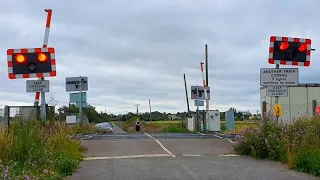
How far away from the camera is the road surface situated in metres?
8.81

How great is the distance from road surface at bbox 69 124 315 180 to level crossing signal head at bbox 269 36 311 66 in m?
3.09

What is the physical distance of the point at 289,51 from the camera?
13.3 metres

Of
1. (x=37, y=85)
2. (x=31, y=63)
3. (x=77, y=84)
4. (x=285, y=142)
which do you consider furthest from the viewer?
(x=77, y=84)

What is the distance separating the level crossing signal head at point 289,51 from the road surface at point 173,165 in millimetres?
3087

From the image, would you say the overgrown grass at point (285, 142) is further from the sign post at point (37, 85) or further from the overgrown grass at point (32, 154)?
the sign post at point (37, 85)

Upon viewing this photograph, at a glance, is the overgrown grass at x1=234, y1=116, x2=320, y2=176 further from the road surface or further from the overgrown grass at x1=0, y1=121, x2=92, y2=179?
the overgrown grass at x1=0, y1=121, x2=92, y2=179

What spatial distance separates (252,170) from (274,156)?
1794mm

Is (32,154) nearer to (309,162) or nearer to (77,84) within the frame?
(309,162)

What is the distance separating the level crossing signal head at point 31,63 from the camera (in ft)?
37.5

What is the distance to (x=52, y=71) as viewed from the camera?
11594 millimetres

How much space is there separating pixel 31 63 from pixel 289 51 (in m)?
7.35

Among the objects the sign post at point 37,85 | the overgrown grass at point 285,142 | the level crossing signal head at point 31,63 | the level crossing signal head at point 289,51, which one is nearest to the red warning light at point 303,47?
the level crossing signal head at point 289,51

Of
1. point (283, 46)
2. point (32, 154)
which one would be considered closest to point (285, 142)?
point (283, 46)

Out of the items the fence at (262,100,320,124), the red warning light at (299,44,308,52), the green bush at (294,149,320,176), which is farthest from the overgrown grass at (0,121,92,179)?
the red warning light at (299,44,308,52)
